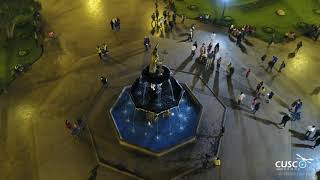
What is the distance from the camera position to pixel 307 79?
33469 millimetres

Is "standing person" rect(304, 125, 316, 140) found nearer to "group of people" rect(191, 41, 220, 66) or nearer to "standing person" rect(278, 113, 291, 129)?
"standing person" rect(278, 113, 291, 129)

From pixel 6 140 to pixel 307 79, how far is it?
26.9 metres

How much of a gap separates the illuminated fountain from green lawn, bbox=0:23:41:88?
10753 millimetres

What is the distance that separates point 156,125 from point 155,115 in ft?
2.64

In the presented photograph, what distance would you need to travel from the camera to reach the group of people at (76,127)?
27.6m

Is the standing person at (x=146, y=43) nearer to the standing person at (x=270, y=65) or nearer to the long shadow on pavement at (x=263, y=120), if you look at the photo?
the standing person at (x=270, y=65)

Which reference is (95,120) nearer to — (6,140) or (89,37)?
(6,140)

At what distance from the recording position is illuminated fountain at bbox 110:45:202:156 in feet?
86.3

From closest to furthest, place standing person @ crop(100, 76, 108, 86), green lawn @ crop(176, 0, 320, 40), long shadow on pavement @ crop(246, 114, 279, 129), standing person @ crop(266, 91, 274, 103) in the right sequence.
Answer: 1. long shadow on pavement @ crop(246, 114, 279, 129)
2. standing person @ crop(266, 91, 274, 103)
3. standing person @ crop(100, 76, 108, 86)
4. green lawn @ crop(176, 0, 320, 40)

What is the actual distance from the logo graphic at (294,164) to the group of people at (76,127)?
15028 mm

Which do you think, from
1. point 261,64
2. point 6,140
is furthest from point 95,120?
point 261,64

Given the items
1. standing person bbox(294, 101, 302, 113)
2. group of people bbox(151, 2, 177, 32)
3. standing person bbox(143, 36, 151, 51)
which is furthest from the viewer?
group of people bbox(151, 2, 177, 32)

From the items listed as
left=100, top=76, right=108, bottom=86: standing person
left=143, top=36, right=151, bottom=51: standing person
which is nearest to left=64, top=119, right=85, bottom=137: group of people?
left=100, top=76, right=108, bottom=86: standing person

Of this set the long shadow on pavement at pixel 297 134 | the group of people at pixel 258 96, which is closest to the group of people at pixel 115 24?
the group of people at pixel 258 96
